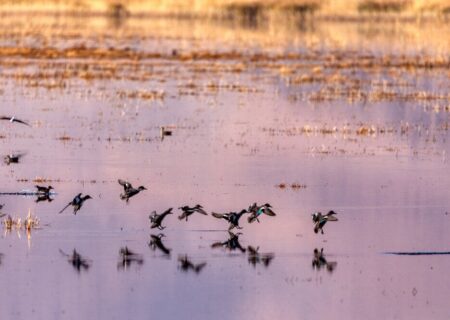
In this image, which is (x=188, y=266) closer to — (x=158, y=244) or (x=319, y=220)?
(x=158, y=244)

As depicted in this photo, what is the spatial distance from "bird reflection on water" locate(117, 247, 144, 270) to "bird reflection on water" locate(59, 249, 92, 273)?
0.39 meters

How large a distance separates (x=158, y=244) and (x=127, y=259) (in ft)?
3.54

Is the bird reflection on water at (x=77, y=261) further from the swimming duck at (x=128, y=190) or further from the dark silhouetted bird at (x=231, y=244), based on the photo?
the swimming duck at (x=128, y=190)

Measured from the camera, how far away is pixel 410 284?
16.8 m

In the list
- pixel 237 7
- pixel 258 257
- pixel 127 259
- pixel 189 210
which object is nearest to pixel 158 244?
pixel 127 259

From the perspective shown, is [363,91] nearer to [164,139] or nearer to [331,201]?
[164,139]

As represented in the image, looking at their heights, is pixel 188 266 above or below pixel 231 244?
below

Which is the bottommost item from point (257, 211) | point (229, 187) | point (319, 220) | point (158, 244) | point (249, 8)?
point (158, 244)

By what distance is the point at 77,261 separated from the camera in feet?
57.5

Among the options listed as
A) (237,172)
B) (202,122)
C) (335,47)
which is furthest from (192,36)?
(237,172)

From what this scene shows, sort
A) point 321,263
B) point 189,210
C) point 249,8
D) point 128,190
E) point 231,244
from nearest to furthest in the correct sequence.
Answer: point 321,263 < point 231,244 < point 189,210 < point 128,190 < point 249,8

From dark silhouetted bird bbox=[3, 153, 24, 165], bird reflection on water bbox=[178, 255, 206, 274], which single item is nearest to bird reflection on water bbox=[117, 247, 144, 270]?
bird reflection on water bbox=[178, 255, 206, 274]

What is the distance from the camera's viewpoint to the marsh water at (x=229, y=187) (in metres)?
16.1

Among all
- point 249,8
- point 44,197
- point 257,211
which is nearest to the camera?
point 257,211
